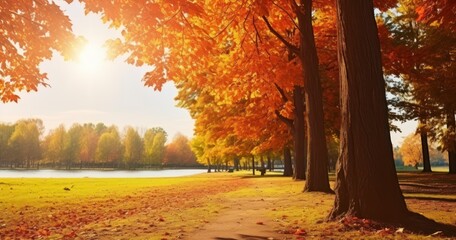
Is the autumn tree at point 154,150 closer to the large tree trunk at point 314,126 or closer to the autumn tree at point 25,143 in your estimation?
the autumn tree at point 25,143

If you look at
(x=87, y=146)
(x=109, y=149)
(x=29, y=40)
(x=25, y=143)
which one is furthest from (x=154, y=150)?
(x=29, y=40)

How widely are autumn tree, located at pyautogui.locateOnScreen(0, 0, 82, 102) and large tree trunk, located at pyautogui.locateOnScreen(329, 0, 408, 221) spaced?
364 inches

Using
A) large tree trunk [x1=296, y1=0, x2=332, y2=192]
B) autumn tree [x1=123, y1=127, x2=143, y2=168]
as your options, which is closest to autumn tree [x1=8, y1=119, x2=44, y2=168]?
autumn tree [x1=123, y1=127, x2=143, y2=168]

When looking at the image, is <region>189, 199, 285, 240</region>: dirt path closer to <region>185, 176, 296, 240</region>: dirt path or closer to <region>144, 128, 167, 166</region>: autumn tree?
<region>185, 176, 296, 240</region>: dirt path

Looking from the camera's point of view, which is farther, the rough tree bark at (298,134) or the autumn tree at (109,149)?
the autumn tree at (109,149)

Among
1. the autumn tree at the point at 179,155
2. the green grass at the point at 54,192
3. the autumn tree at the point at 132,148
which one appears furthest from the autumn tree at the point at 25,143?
the green grass at the point at 54,192

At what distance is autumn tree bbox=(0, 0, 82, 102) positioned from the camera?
41.9ft

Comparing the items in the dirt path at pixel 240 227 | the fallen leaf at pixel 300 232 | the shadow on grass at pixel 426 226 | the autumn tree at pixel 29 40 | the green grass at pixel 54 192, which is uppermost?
the autumn tree at pixel 29 40

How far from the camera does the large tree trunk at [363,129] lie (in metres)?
Result: 7.60

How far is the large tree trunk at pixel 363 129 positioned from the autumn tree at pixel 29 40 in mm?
9238

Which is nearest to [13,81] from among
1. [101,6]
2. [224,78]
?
[101,6]

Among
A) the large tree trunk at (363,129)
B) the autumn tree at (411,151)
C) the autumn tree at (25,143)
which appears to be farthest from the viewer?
the autumn tree at (25,143)

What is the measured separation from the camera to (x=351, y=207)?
789 centimetres

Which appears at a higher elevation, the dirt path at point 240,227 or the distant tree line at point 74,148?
the distant tree line at point 74,148
